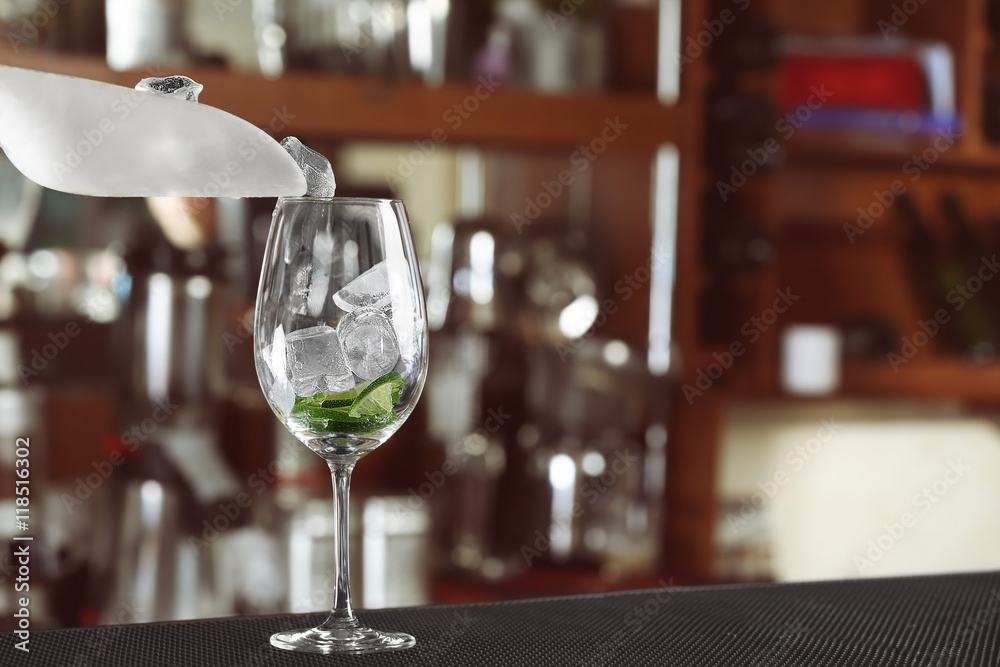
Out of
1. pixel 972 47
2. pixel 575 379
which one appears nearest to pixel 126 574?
pixel 575 379

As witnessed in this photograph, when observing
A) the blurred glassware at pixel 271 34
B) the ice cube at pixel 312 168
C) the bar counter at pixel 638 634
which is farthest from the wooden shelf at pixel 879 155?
the ice cube at pixel 312 168

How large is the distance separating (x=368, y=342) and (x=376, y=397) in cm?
3

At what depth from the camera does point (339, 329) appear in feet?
1.95

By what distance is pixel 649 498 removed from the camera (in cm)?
198

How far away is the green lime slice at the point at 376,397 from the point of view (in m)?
0.61

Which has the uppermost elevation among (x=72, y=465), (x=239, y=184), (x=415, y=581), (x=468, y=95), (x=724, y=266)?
(x=468, y=95)

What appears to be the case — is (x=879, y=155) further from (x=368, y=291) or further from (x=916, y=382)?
(x=368, y=291)

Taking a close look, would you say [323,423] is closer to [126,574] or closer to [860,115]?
[126,574]

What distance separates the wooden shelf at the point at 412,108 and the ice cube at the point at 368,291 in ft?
3.70

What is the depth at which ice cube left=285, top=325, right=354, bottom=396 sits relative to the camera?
594 millimetres

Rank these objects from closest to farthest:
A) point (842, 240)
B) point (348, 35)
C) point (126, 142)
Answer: point (126, 142) → point (348, 35) → point (842, 240)

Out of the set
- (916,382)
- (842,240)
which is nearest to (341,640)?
(916,382)

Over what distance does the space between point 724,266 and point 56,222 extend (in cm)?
106

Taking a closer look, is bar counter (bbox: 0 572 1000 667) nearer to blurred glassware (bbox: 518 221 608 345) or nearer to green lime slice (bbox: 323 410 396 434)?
green lime slice (bbox: 323 410 396 434)
